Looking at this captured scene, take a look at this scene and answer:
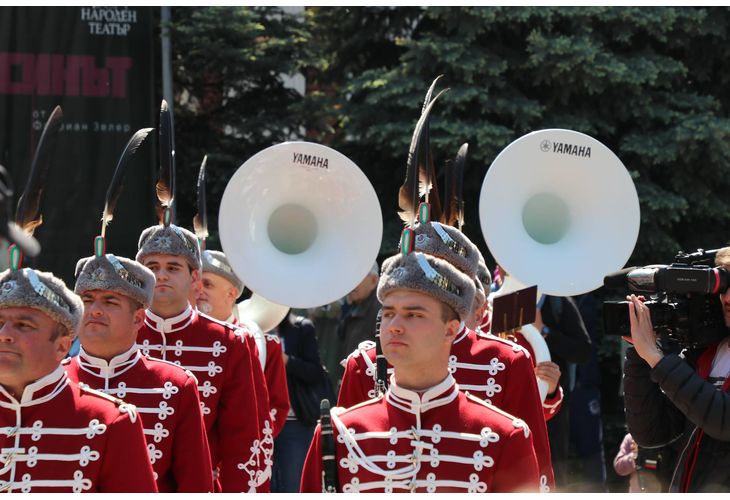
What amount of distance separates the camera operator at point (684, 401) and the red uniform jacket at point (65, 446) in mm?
2020

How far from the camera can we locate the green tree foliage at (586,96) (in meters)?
12.0

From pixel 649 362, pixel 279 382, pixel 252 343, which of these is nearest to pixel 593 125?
pixel 279 382

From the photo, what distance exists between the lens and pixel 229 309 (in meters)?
7.67

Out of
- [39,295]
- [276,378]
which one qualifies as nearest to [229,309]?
[276,378]

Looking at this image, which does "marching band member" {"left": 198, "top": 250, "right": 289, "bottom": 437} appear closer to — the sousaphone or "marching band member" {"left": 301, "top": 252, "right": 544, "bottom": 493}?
the sousaphone

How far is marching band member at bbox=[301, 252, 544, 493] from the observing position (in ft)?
13.3

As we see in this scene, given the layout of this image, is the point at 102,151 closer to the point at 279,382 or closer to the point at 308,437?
the point at 308,437

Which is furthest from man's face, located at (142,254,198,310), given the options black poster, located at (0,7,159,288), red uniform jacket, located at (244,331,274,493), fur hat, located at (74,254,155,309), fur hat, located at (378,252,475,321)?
black poster, located at (0,7,159,288)

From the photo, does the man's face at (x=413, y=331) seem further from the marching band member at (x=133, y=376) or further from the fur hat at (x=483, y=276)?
the fur hat at (x=483, y=276)

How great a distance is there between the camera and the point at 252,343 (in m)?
6.57

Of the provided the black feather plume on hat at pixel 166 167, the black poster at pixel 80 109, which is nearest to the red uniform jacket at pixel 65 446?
the black feather plume on hat at pixel 166 167

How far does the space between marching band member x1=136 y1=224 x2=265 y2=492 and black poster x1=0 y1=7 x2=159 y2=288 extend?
684 cm

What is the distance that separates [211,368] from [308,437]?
110 inches

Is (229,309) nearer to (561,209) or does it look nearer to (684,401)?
(561,209)
